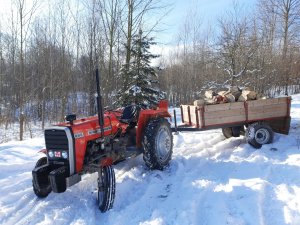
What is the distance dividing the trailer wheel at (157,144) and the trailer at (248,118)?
0.79 m

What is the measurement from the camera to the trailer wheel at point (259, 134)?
6.71m

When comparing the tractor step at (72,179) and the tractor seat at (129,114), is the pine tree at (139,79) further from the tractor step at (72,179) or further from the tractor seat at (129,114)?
the tractor step at (72,179)

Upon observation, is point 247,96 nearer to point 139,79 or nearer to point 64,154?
point 64,154

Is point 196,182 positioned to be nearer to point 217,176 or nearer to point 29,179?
point 217,176

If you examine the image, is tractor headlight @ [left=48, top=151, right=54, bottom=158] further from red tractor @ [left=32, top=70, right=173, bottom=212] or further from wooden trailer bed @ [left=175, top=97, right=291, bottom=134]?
wooden trailer bed @ [left=175, top=97, right=291, bottom=134]

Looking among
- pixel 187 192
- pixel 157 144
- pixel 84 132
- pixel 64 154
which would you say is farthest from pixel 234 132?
pixel 64 154

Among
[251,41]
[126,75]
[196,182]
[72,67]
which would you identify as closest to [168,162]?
[196,182]

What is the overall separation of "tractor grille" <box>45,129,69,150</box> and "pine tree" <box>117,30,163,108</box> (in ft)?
28.1

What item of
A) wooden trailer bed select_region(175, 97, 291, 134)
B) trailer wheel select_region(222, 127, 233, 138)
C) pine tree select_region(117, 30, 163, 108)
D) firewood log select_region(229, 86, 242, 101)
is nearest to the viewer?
wooden trailer bed select_region(175, 97, 291, 134)

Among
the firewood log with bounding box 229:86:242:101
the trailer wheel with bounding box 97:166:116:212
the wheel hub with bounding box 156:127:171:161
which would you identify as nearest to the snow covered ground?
the trailer wheel with bounding box 97:166:116:212

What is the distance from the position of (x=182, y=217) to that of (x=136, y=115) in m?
2.48

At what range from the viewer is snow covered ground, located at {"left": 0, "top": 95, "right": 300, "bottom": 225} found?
4.08 meters

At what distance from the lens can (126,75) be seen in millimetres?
13969

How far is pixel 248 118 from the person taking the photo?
6.93 meters
